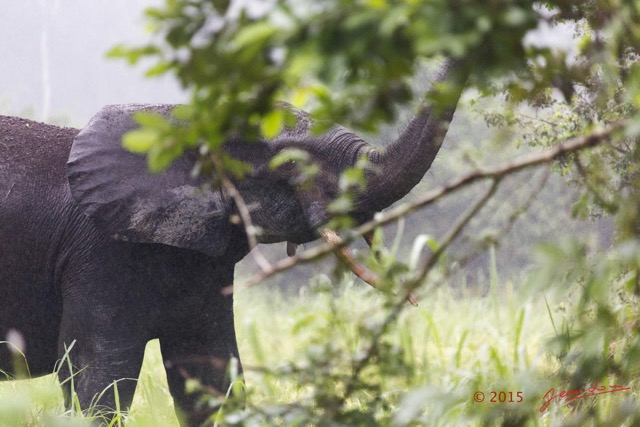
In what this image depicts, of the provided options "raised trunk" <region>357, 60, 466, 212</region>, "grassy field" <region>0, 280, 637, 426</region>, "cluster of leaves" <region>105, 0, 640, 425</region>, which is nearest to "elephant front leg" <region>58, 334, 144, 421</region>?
"grassy field" <region>0, 280, 637, 426</region>

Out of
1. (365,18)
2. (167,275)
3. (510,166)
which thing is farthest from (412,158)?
(365,18)

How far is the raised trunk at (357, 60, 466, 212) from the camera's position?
3.00 meters

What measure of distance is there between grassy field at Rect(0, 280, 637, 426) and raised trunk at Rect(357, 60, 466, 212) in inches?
16.6

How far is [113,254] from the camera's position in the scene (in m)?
3.48

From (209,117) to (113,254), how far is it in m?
2.39

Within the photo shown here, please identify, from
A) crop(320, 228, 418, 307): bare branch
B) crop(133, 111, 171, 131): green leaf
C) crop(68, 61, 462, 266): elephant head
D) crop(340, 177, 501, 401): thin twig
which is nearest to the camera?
crop(133, 111, 171, 131): green leaf

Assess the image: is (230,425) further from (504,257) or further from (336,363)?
(504,257)

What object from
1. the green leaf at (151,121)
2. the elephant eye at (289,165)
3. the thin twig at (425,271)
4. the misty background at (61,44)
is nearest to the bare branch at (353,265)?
the elephant eye at (289,165)

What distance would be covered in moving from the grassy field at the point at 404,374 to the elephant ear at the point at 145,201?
0.39 meters

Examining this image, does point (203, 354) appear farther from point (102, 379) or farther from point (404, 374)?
point (404, 374)

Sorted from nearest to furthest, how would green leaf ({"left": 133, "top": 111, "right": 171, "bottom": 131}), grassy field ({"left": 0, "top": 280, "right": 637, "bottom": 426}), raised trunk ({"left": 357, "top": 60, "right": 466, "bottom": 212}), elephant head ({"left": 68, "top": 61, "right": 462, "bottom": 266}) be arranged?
green leaf ({"left": 133, "top": 111, "right": 171, "bottom": 131}) < grassy field ({"left": 0, "top": 280, "right": 637, "bottom": 426}) < raised trunk ({"left": 357, "top": 60, "right": 466, "bottom": 212}) < elephant head ({"left": 68, "top": 61, "right": 462, "bottom": 266})

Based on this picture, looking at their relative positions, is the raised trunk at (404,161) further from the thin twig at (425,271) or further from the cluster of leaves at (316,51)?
the cluster of leaves at (316,51)

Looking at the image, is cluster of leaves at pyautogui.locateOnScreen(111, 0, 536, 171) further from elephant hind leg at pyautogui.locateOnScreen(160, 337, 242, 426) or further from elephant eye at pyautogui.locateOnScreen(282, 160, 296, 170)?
elephant hind leg at pyautogui.locateOnScreen(160, 337, 242, 426)

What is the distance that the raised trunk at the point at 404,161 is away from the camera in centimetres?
300
